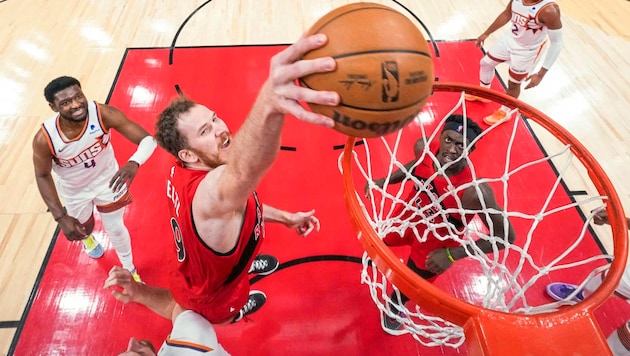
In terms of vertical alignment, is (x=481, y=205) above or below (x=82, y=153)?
above

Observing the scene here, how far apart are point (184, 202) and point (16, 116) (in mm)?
3219

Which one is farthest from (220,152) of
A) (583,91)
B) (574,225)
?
(583,91)

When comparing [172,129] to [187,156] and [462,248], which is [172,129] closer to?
[187,156]

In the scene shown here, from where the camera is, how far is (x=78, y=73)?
430cm

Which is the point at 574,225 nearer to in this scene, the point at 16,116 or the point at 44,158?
the point at 44,158

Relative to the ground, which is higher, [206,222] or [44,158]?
[206,222]

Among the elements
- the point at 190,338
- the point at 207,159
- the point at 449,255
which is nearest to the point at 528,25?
the point at 449,255

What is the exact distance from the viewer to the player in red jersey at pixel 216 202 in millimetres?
1103

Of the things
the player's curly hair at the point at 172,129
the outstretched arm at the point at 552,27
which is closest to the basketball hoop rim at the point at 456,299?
the player's curly hair at the point at 172,129

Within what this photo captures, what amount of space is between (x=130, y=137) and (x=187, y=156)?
0.87m

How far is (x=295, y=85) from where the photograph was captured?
939 millimetres

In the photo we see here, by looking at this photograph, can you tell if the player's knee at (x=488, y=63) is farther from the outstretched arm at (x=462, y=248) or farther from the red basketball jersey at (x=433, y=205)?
the outstretched arm at (x=462, y=248)

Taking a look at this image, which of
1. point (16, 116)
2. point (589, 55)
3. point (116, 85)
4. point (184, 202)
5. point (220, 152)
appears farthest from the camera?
point (589, 55)

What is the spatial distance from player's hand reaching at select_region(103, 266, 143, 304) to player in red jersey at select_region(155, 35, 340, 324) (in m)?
0.23
